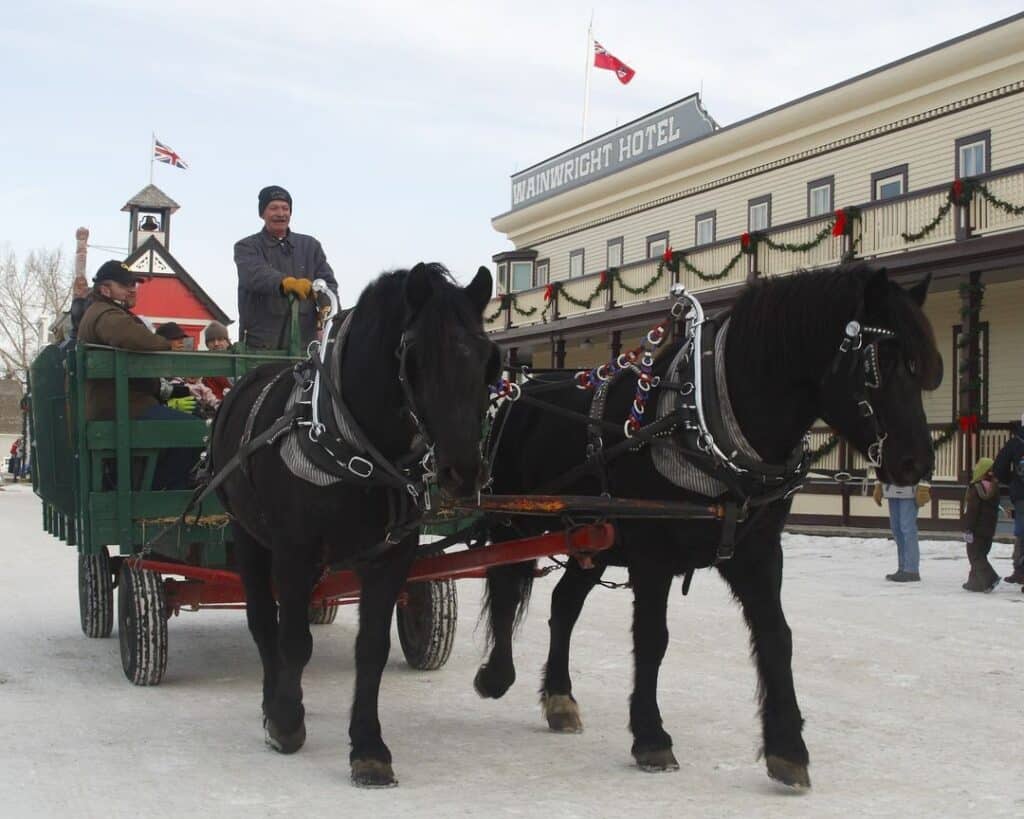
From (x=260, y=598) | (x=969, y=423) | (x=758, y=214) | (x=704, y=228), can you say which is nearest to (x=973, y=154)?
(x=969, y=423)

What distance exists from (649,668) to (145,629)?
3346 millimetres

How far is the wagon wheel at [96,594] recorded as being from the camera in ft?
28.8

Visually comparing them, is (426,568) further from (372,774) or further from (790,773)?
(790,773)

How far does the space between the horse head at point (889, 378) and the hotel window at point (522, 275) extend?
3357cm

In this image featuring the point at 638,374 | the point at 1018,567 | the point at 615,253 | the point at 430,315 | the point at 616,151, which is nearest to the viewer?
the point at 430,315

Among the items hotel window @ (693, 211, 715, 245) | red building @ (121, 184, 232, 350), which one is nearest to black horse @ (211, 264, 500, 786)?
hotel window @ (693, 211, 715, 245)

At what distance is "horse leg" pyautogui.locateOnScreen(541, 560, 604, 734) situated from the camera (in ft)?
20.7

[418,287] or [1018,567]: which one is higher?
[418,287]

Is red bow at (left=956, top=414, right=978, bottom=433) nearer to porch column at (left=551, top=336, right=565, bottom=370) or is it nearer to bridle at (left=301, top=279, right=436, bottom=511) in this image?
porch column at (left=551, top=336, right=565, bottom=370)

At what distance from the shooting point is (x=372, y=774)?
16.9ft

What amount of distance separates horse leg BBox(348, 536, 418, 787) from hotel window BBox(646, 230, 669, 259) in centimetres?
2707

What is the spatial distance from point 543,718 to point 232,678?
2.28 m

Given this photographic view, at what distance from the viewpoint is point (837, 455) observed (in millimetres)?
23188

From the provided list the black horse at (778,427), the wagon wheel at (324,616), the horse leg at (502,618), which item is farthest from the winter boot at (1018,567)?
the black horse at (778,427)
